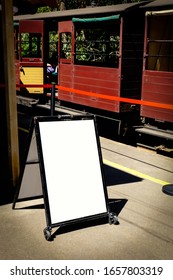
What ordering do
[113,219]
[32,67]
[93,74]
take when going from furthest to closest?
[32,67], [93,74], [113,219]

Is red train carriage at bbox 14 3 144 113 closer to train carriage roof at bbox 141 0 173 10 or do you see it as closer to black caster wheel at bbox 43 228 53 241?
train carriage roof at bbox 141 0 173 10

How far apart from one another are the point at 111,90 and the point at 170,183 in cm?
360

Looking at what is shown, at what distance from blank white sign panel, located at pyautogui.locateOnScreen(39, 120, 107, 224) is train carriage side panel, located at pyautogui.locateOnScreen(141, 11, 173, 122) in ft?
11.7

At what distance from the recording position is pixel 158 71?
7.81m

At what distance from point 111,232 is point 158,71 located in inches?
175

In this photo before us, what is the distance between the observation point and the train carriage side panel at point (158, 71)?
300 inches

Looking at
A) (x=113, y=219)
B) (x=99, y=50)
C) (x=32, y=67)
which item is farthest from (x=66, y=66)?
(x=99, y=50)

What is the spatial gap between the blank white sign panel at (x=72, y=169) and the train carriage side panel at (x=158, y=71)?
358cm

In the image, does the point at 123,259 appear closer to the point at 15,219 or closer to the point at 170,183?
the point at 15,219

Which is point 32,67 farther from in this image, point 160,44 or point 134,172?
point 134,172

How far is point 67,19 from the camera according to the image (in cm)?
1055

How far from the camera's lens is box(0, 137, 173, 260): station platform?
3844 mm

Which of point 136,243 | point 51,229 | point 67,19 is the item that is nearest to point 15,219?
point 51,229

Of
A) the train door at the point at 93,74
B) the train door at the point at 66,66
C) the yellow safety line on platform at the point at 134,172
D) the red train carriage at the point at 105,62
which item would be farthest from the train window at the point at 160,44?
the yellow safety line on platform at the point at 134,172
